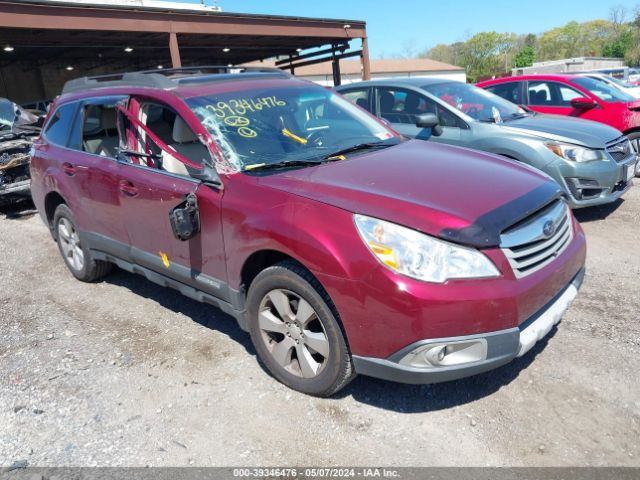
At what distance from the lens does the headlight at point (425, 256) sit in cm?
243

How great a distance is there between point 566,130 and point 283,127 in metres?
3.85

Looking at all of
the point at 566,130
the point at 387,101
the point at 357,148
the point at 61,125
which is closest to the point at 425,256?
the point at 357,148

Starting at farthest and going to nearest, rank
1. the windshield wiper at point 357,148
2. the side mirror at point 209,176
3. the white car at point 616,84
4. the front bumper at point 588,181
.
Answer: the white car at point 616,84
the front bumper at point 588,181
the windshield wiper at point 357,148
the side mirror at point 209,176

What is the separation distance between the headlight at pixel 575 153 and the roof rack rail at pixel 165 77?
10.3ft

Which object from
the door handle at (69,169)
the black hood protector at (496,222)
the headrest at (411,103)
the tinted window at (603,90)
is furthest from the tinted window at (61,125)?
the tinted window at (603,90)

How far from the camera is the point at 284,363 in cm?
306

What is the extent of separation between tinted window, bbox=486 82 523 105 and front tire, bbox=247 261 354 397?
22.9 ft

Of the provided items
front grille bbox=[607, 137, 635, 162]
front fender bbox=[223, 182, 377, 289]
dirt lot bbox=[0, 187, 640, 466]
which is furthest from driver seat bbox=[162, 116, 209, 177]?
front grille bbox=[607, 137, 635, 162]

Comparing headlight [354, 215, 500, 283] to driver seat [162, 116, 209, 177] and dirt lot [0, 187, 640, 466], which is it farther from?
driver seat [162, 116, 209, 177]

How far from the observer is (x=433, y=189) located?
9.21 feet

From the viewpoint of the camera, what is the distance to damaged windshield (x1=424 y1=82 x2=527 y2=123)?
6.36 meters

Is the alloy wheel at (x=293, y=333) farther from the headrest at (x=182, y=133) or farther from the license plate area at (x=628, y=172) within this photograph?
the license plate area at (x=628, y=172)

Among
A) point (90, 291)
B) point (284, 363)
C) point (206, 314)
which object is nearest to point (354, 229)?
point (284, 363)

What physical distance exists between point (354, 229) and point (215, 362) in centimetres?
154
